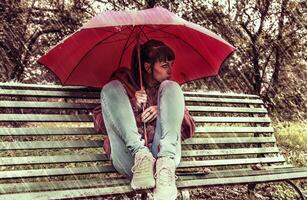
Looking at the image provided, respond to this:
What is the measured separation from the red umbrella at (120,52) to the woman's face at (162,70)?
28cm

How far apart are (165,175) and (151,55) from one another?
1.15 meters

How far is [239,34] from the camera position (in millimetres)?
9609

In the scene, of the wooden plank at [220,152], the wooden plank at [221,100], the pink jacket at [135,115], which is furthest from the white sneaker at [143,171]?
the wooden plank at [221,100]

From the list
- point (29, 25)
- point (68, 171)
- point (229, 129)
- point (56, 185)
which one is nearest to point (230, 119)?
point (229, 129)

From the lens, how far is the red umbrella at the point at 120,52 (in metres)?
3.73

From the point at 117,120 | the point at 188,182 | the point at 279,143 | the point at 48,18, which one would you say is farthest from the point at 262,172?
the point at 48,18

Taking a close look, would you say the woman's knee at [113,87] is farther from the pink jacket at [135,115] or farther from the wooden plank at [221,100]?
the wooden plank at [221,100]

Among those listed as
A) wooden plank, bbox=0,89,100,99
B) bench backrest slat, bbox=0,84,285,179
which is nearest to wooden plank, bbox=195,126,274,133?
bench backrest slat, bbox=0,84,285,179

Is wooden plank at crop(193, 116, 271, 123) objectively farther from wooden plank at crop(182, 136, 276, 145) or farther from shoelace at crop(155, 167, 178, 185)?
shoelace at crop(155, 167, 178, 185)

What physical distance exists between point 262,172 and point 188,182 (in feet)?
3.02

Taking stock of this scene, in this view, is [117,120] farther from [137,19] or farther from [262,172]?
[262,172]

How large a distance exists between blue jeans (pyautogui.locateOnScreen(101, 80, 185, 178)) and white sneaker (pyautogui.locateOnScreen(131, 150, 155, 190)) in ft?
0.25

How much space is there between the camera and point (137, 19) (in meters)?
3.06

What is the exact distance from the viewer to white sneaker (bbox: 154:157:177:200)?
3.01 metres
